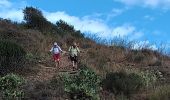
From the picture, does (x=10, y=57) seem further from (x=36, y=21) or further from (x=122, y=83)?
(x=36, y=21)

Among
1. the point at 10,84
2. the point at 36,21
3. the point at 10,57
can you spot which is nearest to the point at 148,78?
the point at 10,84

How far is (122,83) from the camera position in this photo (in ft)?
64.7

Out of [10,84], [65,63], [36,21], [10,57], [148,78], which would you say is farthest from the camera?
[36,21]

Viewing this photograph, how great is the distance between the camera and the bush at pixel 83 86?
1772 centimetres

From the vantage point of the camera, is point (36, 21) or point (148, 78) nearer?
point (148, 78)

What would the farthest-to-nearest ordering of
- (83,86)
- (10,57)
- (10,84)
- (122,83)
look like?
(10,57) < (122,83) < (10,84) < (83,86)

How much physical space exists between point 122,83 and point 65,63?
894 cm

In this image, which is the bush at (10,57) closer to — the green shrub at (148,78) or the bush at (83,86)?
the bush at (83,86)

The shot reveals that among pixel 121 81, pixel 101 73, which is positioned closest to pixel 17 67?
pixel 101 73

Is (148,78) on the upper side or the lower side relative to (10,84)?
upper

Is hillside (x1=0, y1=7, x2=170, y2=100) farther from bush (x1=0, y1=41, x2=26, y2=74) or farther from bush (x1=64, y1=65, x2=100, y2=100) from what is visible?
bush (x1=64, y1=65, x2=100, y2=100)

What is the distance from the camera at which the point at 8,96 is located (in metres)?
17.4

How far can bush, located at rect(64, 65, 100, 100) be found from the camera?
17.7 meters

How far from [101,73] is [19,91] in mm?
5398
